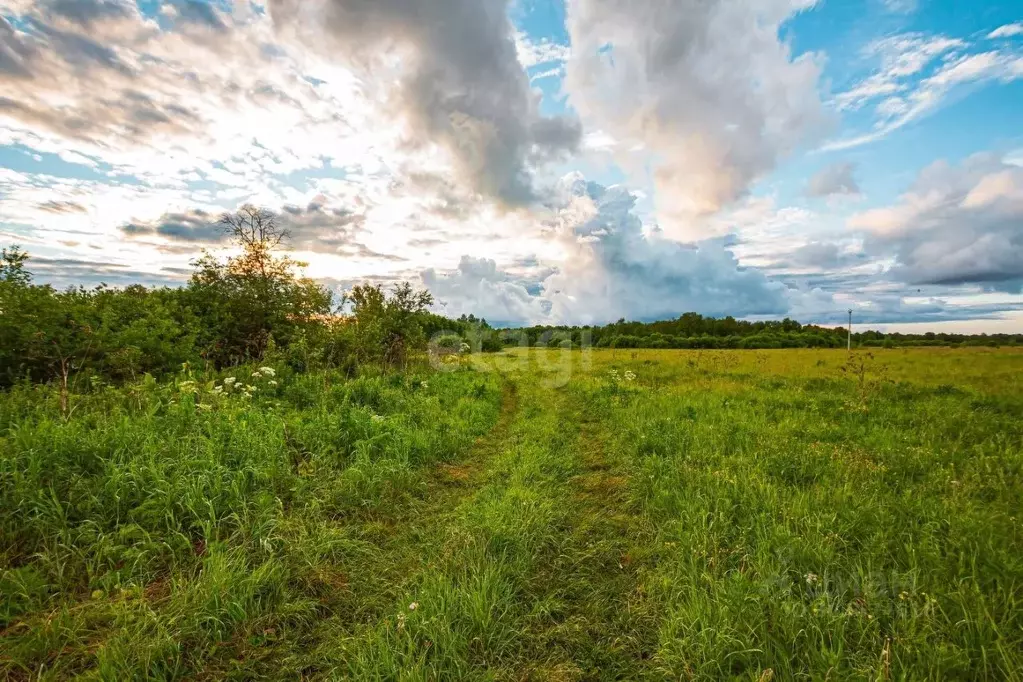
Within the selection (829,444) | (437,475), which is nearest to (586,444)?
(437,475)

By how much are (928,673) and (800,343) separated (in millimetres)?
79434

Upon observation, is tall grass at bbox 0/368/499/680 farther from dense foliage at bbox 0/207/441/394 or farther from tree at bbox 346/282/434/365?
tree at bbox 346/282/434/365

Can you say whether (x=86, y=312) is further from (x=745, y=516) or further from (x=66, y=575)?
(x=745, y=516)

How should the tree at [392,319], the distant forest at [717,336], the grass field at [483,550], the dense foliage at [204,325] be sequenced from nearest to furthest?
the grass field at [483,550] < the dense foliage at [204,325] < the tree at [392,319] < the distant forest at [717,336]

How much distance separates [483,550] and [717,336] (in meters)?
86.6

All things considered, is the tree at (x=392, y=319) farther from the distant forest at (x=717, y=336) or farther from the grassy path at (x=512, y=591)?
the distant forest at (x=717, y=336)

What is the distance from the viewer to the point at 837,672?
2984 mm

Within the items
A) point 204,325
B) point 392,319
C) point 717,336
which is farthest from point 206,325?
point 717,336

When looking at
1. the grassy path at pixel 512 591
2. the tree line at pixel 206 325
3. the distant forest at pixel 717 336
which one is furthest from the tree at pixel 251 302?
the distant forest at pixel 717 336

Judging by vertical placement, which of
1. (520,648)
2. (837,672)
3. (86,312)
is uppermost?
(86,312)

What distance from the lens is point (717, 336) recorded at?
82125 mm

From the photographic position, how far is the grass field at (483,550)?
341 cm

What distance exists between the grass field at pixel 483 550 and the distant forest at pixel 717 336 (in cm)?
5184

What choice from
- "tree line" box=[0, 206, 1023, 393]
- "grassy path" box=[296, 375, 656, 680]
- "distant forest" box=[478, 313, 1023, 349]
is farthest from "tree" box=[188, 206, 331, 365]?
"distant forest" box=[478, 313, 1023, 349]
